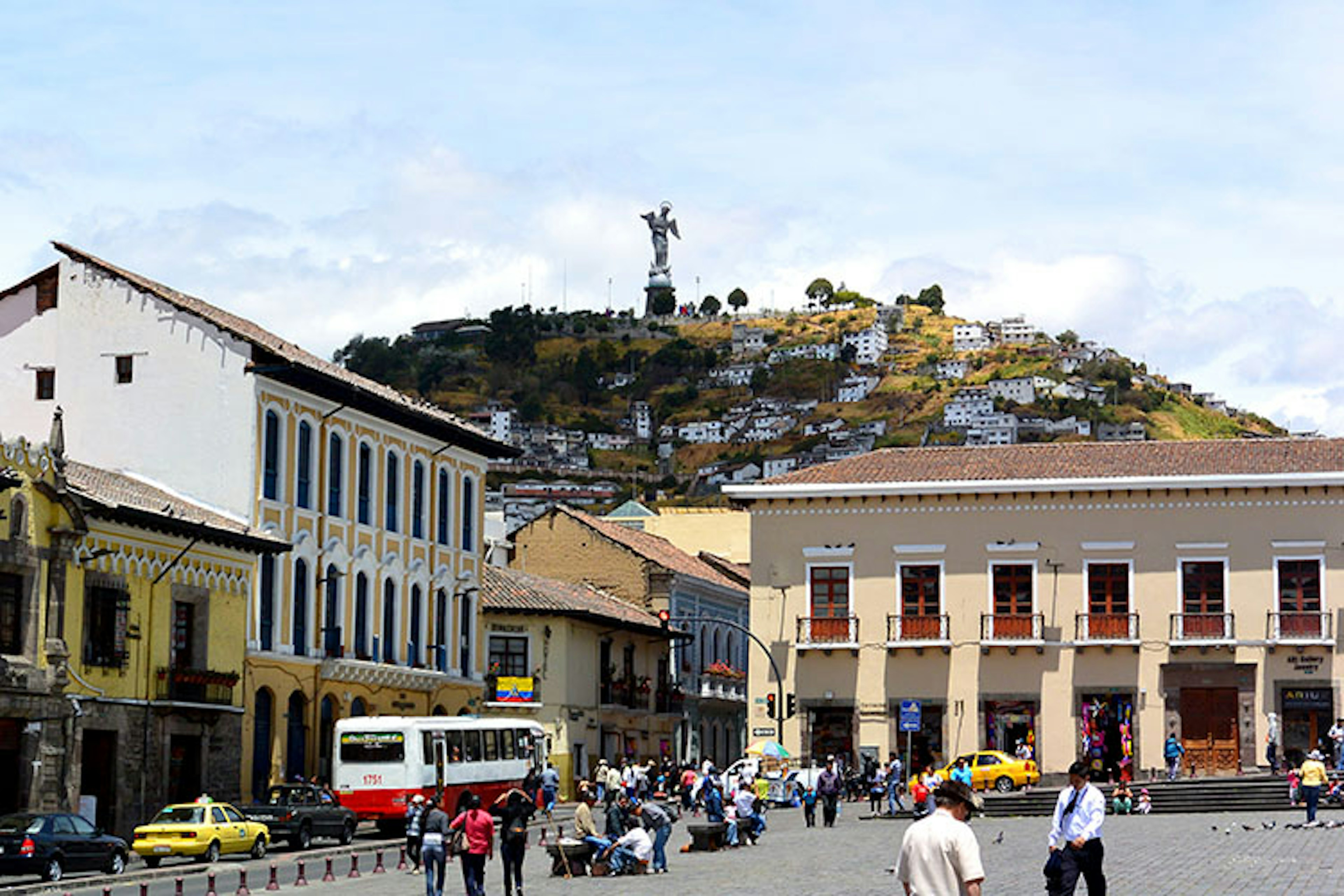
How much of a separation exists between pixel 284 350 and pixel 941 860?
44.4 metres

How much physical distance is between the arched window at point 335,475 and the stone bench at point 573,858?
21710mm

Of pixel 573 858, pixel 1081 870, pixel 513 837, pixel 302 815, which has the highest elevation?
pixel 1081 870

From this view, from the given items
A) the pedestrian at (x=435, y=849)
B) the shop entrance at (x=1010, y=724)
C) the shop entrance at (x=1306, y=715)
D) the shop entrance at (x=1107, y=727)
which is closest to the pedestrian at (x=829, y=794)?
the shop entrance at (x=1010, y=724)

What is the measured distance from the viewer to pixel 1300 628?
206 ft

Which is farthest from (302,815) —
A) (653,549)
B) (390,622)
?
(653,549)

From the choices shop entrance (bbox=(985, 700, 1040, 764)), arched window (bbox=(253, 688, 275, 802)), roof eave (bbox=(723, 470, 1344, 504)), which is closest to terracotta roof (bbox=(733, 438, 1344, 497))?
roof eave (bbox=(723, 470, 1344, 504))

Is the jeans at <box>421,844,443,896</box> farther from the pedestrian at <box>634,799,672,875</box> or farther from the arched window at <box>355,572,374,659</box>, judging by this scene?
the arched window at <box>355,572,374,659</box>

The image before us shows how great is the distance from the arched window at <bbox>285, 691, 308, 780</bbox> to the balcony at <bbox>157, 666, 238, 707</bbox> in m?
3.80

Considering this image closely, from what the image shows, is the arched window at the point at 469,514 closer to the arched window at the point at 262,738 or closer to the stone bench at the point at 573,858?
the arched window at the point at 262,738

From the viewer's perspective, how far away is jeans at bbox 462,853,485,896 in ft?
92.4

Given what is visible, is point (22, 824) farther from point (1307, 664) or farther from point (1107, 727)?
point (1307, 664)

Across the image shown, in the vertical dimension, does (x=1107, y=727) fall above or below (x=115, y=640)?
below

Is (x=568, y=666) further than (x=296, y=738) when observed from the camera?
Yes

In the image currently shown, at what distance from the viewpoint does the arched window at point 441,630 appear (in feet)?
208
